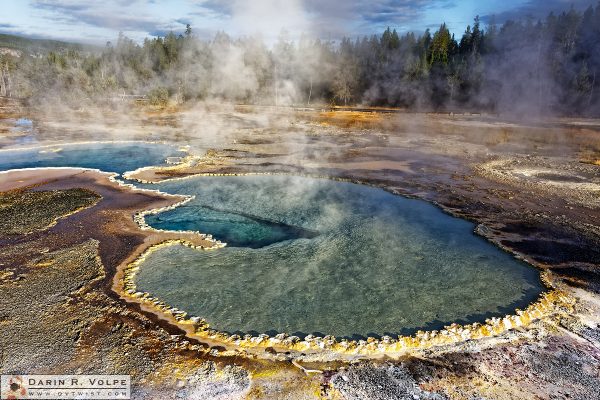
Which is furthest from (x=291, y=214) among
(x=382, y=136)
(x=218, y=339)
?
(x=382, y=136)

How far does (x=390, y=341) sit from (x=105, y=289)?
416 cm

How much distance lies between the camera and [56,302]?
538cm

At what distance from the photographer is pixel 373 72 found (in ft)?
125

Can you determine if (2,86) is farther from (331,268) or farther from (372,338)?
(372,338)

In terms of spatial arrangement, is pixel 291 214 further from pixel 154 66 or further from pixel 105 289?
pixel 154 66

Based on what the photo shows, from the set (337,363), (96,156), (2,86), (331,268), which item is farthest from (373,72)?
(2,86)

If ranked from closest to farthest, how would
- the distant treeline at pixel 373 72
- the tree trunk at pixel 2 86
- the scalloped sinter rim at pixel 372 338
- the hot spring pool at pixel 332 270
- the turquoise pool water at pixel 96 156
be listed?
the scalloped sinter rim at pixel 372 338 → the hot spring pool at pixel 332 270 → the turquoise pool water at pixel 96 156 → the distant treeline at pixel 373 72 → the tree trunk at pixel 2 86

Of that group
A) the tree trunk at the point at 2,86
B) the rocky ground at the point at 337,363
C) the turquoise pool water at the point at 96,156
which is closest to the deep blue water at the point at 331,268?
the rocky ground at the point at 337,363

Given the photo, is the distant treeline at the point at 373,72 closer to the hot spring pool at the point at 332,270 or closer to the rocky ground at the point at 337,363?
the rocky ground at the point at 337,363

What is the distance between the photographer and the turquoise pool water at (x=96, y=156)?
14062 mm

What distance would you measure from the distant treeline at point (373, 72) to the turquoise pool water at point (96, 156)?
41.5ft

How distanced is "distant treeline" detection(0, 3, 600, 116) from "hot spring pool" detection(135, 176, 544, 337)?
20.5 m

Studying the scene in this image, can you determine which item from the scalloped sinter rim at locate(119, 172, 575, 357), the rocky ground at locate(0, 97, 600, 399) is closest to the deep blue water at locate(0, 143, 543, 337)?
the scalloped sinter rim at locate(119, 172, 575, 357)

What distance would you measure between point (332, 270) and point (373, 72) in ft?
114
